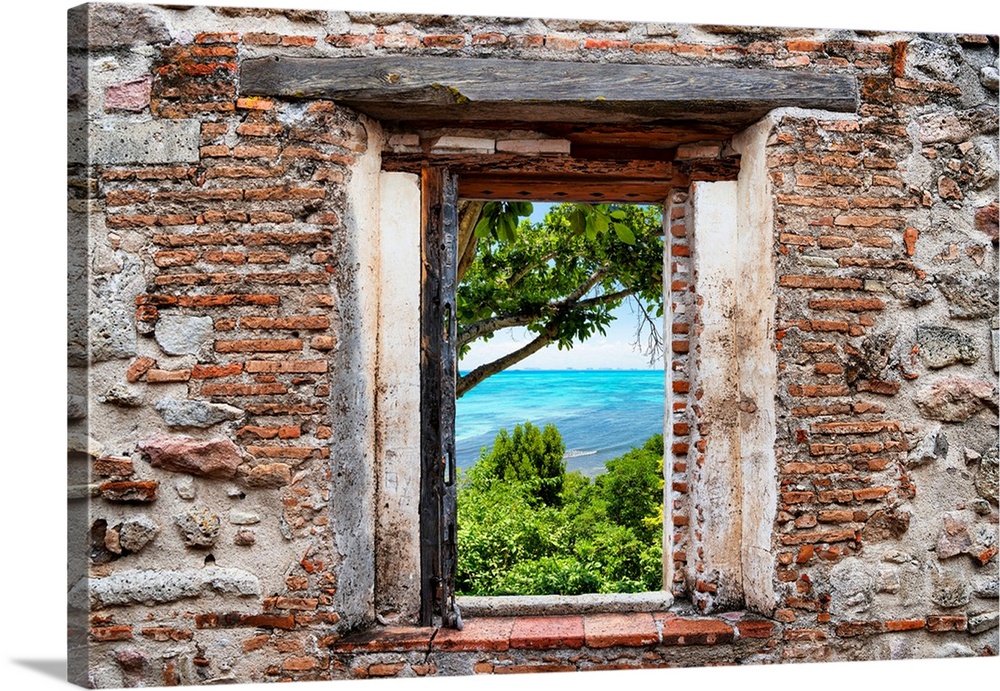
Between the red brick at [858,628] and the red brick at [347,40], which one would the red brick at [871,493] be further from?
the red brick at [347,40]

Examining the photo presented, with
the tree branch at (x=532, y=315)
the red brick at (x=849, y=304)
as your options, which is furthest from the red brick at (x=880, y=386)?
the tree branch at (x=532, y=315)

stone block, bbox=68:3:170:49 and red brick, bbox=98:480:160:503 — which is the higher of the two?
stone block, bbox=68:3:170:49

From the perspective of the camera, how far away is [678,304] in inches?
122

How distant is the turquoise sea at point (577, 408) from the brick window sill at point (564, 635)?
23.4 feet

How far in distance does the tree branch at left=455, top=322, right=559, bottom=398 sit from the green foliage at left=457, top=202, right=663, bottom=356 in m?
0.04

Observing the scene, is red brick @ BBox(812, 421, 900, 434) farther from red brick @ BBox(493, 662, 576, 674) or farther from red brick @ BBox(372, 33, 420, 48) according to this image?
red brick @ BBox(372, 33, 420, 48)

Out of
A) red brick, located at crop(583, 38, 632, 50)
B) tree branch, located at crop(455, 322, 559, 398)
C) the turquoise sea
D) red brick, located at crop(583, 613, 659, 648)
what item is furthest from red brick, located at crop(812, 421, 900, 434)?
the turquoise sea

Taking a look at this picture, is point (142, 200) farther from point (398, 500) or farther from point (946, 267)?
point (946, 267)

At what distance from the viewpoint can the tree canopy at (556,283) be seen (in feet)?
21.0

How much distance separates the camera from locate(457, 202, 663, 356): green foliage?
6.41 meters

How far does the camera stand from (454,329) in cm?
300

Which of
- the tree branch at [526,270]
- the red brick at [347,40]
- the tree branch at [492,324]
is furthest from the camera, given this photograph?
the tree branch at [526,270]

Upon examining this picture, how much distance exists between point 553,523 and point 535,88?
5249 mm

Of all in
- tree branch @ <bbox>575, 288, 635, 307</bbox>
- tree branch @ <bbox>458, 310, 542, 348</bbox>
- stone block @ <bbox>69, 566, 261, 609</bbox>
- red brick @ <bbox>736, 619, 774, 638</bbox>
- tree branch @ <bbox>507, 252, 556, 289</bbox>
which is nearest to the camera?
stone block @ <bbox>69, 566, 261, 609</bbox>
